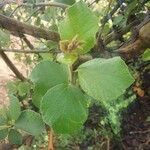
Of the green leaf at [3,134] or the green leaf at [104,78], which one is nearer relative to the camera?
the green leaf at [104,78]

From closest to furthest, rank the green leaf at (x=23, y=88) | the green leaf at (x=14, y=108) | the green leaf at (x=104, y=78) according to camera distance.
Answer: the green leaf at (x=104, y=78) < the green leaf at (x=14, y=108) < the green leaf at (x=23, y=88)

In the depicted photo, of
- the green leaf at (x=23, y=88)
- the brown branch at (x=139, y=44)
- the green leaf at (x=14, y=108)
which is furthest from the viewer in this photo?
Answer: the green leaf at (x=23, y=88)

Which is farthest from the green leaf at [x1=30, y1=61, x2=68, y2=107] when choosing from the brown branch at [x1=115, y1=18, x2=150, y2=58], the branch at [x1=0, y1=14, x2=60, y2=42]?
the brown branch at [x1=115, y1=18, x2=150, y2=58]

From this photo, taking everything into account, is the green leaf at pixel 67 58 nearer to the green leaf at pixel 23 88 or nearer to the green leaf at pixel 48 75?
the green leaf at pixel 48 75

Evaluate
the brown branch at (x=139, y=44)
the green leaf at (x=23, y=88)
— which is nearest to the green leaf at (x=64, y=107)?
the brown branch at (x=139, y=44)

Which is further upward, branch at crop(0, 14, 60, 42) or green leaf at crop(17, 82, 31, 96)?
branch at crop(0, 14, 60, 42)

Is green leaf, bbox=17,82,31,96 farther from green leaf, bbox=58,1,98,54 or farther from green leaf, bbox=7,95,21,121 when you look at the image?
green leaf, bbox=58,1,98,54
